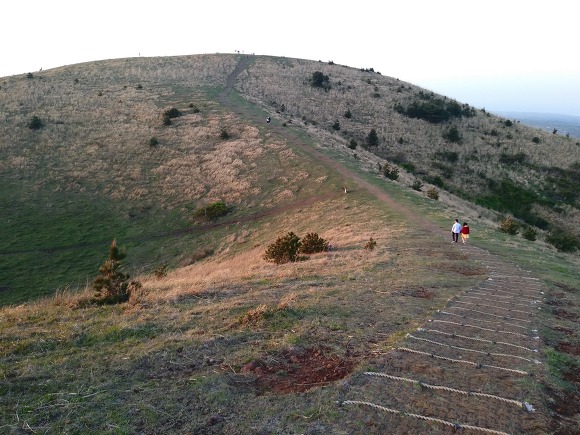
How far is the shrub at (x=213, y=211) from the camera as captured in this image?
30859 millimetres

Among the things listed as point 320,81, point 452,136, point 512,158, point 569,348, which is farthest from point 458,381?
point 320,81

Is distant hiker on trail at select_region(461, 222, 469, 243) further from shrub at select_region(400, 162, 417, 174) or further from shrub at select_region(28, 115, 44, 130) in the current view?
shrub at select_region(28, 115, 44, 130)

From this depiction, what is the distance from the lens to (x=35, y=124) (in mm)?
45781

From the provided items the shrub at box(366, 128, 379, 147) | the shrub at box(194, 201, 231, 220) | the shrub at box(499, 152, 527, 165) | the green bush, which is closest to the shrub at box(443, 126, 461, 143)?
the green bush

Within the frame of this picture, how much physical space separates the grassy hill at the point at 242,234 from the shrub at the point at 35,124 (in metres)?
0.25

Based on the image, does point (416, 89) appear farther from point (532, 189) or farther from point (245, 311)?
point (245, 311)

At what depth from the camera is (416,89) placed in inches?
2889

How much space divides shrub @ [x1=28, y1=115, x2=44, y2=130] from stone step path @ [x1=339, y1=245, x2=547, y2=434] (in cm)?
4748

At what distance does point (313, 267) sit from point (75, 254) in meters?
18.1

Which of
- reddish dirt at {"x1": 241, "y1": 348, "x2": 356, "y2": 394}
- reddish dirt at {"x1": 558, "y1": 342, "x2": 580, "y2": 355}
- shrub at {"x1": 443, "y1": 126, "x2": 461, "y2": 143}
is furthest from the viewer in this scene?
shrub at {"x1": 443, "y1": 126, "x2": 461, "y2": 143}

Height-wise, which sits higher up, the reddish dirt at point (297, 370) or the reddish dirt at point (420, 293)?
the reddish dirt at point (297, 370)

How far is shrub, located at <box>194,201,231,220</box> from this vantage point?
30.9 meters

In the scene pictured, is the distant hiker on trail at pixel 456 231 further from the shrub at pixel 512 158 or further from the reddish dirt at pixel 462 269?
the shrub at pixel 512 158

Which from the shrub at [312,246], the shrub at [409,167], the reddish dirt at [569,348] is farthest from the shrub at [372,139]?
the reddish dirt at [569,348]
